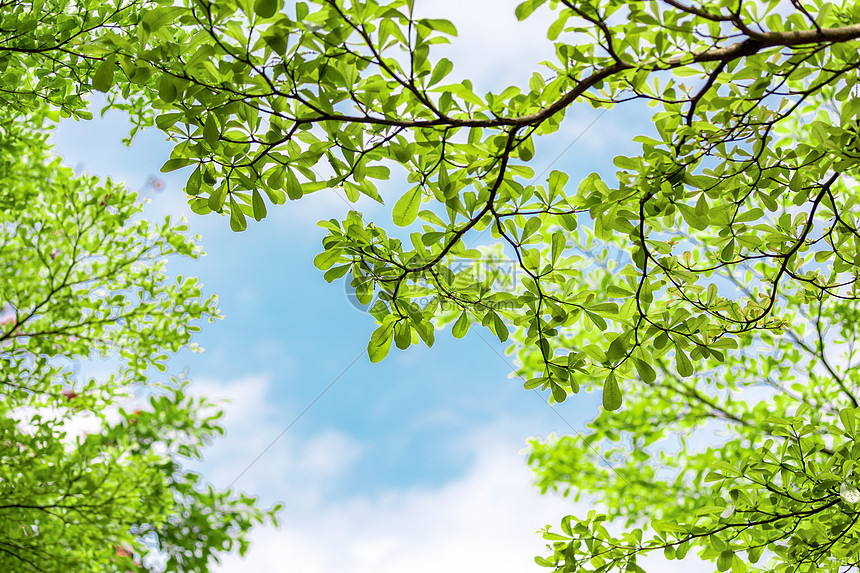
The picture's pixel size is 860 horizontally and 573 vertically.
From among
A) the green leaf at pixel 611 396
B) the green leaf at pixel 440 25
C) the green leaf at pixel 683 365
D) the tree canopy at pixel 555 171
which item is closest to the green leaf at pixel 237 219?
the tree canopy at pixel 555 171

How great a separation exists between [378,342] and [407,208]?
Result: 1.33ft

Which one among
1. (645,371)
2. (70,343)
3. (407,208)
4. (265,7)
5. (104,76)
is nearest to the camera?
(265,7)

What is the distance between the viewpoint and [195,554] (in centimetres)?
623

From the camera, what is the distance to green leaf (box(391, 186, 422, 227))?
1780 millimetres

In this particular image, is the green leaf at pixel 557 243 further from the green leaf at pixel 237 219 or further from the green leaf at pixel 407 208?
the green leaf at pixel 237 219

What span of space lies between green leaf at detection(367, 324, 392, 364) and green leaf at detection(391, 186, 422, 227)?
12.4 inches

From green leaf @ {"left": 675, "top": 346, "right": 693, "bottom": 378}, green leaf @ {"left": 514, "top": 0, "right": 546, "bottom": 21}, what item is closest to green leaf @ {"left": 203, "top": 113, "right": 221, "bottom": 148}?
green leaf @ {"left": 514, "top": 0, "right": 546, "bottom": 21}

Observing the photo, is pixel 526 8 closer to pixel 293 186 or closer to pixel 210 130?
pixel 293 186

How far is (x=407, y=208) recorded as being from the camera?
5.87 feet

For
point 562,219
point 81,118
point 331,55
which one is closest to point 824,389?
point 562,219

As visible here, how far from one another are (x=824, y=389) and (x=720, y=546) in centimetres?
322

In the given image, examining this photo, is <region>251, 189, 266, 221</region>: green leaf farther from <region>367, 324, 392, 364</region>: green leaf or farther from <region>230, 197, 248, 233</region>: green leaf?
<region>367, 324, 392, 364</region>: green leaf

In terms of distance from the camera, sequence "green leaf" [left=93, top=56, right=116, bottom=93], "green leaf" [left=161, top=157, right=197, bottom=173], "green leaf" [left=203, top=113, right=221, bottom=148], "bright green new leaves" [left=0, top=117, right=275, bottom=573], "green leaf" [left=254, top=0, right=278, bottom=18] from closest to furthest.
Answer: "green leaf" [left=254, top=0, right=278, bottom=18]
"green leaf" [left=93, top=56, right=116, bottom=93]
"green leaf" [left=203, top=113, right=221, bottom=148]
"green leaf" [left=161, top=157, right=197, bottom=173]
"bright green new leaves" [left=0, top=117, right=275, bottom=573]

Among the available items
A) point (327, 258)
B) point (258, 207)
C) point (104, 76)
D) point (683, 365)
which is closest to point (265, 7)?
point (104, 76)
